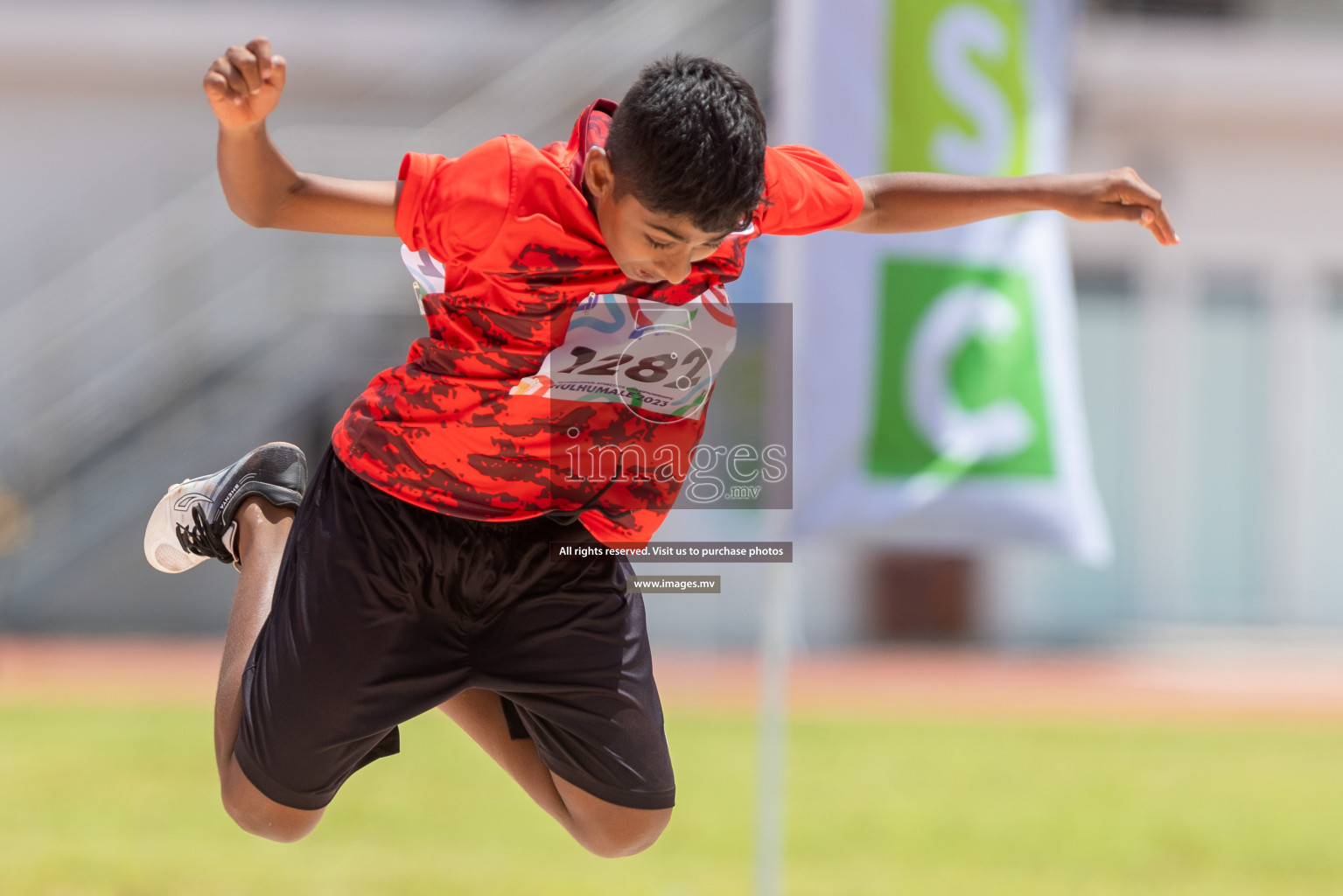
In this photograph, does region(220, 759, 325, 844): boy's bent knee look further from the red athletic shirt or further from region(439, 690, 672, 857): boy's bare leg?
the red athletic shirt

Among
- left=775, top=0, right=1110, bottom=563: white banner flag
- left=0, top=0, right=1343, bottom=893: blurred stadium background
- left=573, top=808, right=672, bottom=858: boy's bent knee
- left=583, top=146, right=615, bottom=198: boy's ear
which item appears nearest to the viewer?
left=583, top=146, right=615, bottom=198: boy's ear

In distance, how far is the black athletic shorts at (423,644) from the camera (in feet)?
8.26

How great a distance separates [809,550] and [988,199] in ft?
15.9

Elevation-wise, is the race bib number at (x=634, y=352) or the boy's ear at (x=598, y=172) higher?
the boy's ear at (x=598, y=172)

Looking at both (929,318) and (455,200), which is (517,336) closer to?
(455,200)

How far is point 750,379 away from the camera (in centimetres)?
523

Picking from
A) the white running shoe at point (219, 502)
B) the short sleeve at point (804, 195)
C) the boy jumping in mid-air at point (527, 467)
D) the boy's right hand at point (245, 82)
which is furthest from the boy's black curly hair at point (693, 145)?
the white running shoe at point (219, 502)

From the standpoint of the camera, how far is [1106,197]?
8.66ft

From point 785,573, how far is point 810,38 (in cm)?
167

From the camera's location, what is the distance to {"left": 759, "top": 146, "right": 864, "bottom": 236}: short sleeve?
2.47 metres

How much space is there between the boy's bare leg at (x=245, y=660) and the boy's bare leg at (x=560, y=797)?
0.40 metres

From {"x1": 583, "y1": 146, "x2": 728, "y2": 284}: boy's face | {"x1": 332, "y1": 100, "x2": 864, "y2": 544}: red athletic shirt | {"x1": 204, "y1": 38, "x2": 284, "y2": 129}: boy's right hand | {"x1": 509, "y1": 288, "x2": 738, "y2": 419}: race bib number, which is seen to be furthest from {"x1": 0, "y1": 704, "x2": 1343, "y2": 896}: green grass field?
{"x1": 204, "y1": 38, "x2": 284, "y2": 129}: boy's right hand

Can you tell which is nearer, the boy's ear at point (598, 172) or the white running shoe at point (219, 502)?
the boy's ear at point (598, 172)

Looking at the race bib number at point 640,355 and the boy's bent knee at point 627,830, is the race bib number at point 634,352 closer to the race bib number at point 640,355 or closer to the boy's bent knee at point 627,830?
the race bib number at point 640,355
